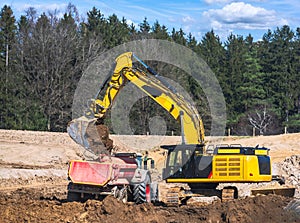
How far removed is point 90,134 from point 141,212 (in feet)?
10.9

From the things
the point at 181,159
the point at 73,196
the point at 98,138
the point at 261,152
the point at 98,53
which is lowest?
the point at 73,196

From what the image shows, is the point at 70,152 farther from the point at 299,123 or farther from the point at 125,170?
the point at 299,123

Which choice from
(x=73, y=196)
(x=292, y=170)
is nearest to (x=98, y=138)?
(x=73, y=196)

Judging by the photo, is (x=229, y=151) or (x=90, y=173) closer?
(x=90, y=173)

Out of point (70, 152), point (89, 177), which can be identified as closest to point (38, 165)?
point (70, 152)

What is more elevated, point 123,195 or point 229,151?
point 229,151

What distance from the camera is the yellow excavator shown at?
50.7 ft

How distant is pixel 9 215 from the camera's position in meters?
12.0

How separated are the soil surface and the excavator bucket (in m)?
1.63

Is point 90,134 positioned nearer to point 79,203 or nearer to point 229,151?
point 79,203

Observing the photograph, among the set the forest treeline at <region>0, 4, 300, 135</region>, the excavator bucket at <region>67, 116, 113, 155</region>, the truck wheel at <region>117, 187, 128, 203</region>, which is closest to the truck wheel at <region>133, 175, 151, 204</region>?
the truck wheel at <region>117, 187, 128, 203</region>

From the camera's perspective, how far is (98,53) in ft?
175

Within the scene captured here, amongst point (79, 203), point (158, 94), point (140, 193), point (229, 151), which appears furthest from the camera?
point (158, 94)

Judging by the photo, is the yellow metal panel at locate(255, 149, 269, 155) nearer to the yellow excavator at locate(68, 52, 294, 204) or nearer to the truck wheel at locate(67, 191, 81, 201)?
the yellow excavator at locate(68, 52, 294, 204)
